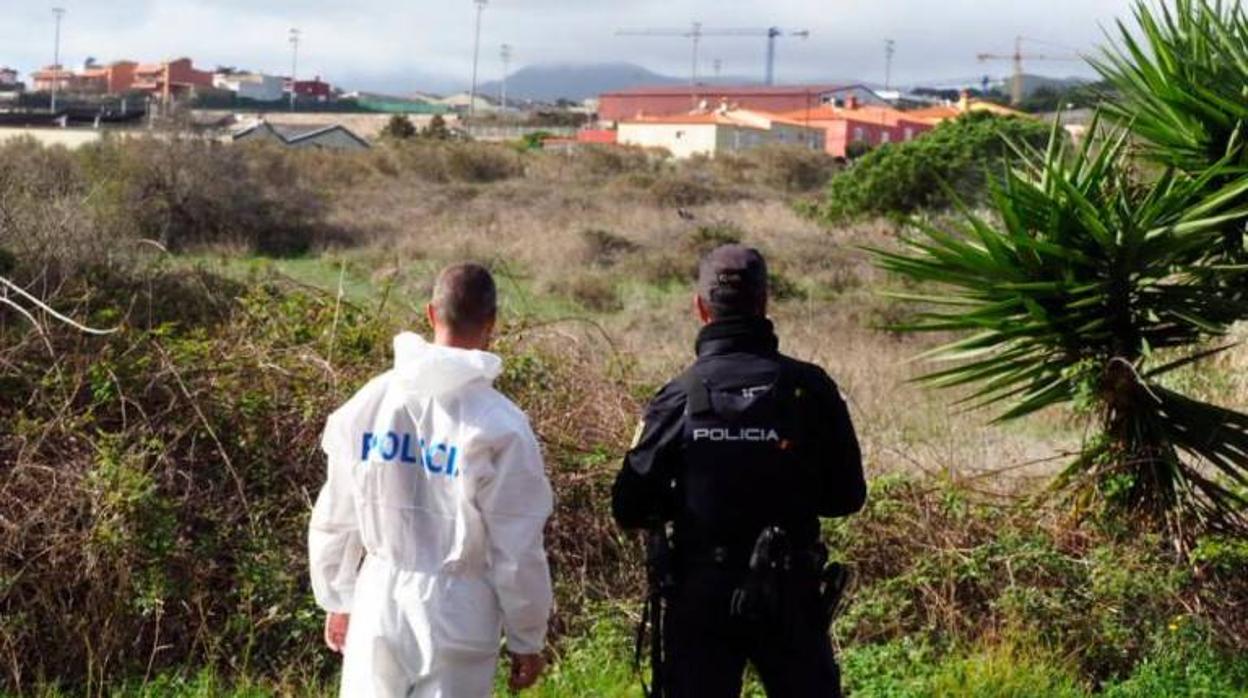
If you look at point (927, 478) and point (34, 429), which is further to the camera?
point (927, 478)

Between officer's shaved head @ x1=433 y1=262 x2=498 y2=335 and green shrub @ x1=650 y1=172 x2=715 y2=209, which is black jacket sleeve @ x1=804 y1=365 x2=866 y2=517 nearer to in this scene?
officer's shaved head @ x1=433 y1=262 x2=498 y2=335

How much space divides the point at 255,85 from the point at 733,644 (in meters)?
140

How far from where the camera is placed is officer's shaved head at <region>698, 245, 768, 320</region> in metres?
4.47

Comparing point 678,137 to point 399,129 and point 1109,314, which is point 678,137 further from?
point 1109,314

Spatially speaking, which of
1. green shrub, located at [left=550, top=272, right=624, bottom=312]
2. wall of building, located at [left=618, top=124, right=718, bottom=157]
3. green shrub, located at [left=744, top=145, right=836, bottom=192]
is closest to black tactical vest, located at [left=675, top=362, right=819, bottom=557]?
green shrub, located at [left=550, top=272, right=624, bottom=312]

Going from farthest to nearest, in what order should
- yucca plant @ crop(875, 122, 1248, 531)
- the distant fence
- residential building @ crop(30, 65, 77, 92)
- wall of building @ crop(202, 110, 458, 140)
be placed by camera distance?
residential building @ crop(30, 65, 77, 92) → the distant fence → wall of building @ crop(202, 110, 458, 140) → yucca plant @ crop(875, 122, 1248, 531)

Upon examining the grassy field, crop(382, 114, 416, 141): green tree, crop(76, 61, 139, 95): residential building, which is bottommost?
the grassy field

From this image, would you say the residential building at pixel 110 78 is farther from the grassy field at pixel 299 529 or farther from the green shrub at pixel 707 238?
the grassy field at pixel 299 529

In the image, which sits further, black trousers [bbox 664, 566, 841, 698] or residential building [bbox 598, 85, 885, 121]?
residential building [bbox 598, 85, 885, 121]

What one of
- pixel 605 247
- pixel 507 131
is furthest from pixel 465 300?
pixel 507 131

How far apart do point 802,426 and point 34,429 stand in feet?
13.2

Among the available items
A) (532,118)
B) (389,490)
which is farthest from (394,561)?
(532,118)

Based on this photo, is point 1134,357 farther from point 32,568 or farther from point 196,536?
point 32,568

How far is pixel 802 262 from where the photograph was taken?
26.3 metres
